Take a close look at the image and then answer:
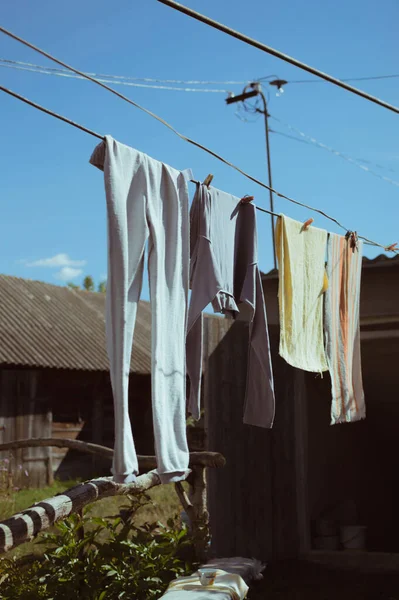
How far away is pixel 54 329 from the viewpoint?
52.7ft

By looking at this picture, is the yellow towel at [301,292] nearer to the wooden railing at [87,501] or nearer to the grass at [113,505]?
the wooden railing at [87,501]

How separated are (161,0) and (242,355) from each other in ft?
16.3

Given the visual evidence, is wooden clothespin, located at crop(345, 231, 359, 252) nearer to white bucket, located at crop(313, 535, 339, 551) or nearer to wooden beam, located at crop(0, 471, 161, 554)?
wooden beam, located at crop(0, 471, 161, 554)

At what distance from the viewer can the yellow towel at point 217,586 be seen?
16.6 ft

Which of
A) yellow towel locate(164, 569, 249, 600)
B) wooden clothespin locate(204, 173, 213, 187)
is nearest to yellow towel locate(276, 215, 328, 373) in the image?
wooden clothespin locate(204, 173, 213, 187)

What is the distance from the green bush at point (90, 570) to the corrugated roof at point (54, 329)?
8437 millimetres

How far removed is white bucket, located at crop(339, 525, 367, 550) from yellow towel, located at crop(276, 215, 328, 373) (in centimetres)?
364

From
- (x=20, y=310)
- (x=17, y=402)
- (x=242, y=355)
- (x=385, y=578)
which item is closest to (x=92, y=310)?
(x=20, y=310)

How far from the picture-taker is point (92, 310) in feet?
60.8

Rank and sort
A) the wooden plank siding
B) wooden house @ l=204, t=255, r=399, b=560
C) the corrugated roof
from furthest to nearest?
the corrugated roof
the wooden plank siding
wooden house @ l=204, t=255, r=399, b=560

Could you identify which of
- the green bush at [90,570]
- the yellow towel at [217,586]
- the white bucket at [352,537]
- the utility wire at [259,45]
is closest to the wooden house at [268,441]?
the white bucket at [352,537]

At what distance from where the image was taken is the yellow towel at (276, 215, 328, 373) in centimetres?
501

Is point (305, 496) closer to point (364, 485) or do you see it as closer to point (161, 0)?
point (364, 485)

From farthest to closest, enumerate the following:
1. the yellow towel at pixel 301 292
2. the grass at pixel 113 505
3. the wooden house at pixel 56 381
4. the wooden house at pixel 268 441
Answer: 1. the wooden house at pixel 56 381
2. the grass at pixel 113 505
3. the wooden house at pixel 268 441
4. the yellow towel at pixel 301 292
